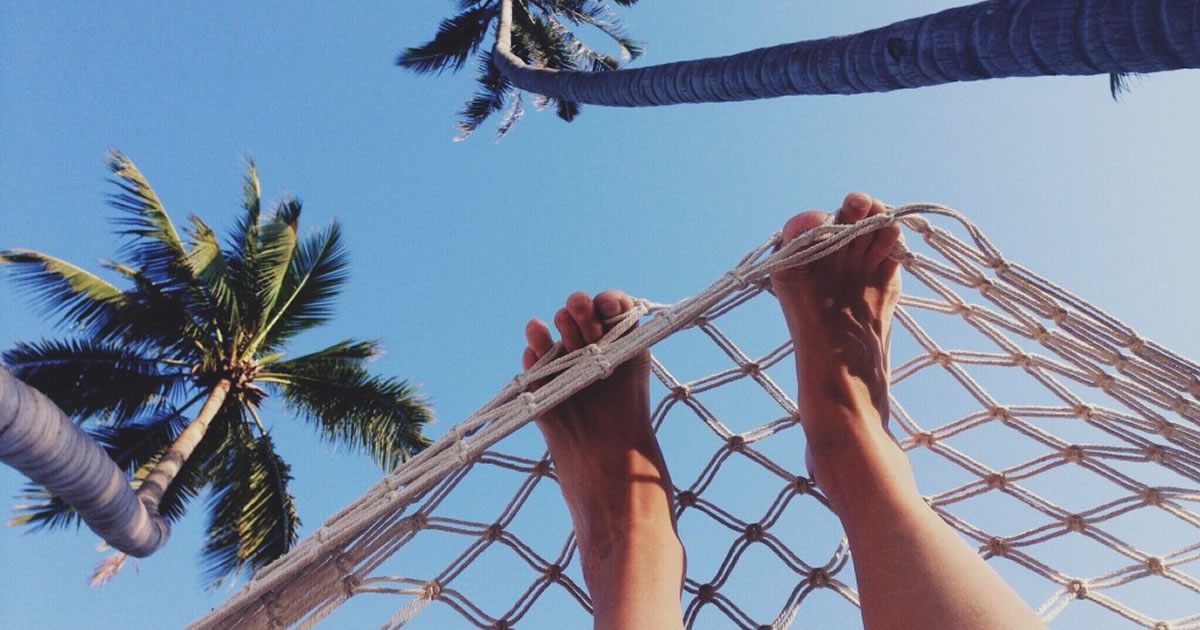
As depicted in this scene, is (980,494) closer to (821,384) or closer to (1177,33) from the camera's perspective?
(821,384)

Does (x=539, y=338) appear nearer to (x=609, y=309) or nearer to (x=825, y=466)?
(x=609, y=309)

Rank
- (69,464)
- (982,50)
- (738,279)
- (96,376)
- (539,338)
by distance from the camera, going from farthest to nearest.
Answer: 1. (96,376)
2. (69,464)
3. (539,338)
4. (738,279)
5. (982,50)

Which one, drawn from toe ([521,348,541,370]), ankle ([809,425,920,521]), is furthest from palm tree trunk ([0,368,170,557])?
ankle ([809,425,920,521])

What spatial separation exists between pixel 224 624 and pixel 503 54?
4450 mm

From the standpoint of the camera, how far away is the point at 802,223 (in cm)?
167

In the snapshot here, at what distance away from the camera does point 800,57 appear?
6.21ft

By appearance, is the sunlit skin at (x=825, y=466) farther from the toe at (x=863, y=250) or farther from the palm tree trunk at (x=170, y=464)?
the palm tree trunk at (x=170, y=464)

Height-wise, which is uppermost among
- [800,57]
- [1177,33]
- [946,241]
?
[800,57]

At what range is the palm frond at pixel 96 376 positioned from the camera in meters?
5.44

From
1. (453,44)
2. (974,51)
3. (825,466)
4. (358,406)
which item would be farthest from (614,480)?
(453,44)

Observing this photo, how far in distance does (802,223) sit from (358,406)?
17.5 ft

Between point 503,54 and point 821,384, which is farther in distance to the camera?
point 503,54

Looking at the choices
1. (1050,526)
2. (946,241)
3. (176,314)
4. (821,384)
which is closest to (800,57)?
(946,241)

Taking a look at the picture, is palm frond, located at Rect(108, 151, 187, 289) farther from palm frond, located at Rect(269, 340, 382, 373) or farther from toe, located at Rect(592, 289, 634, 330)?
toe, located at Rect(592, 289, 634, 330)
